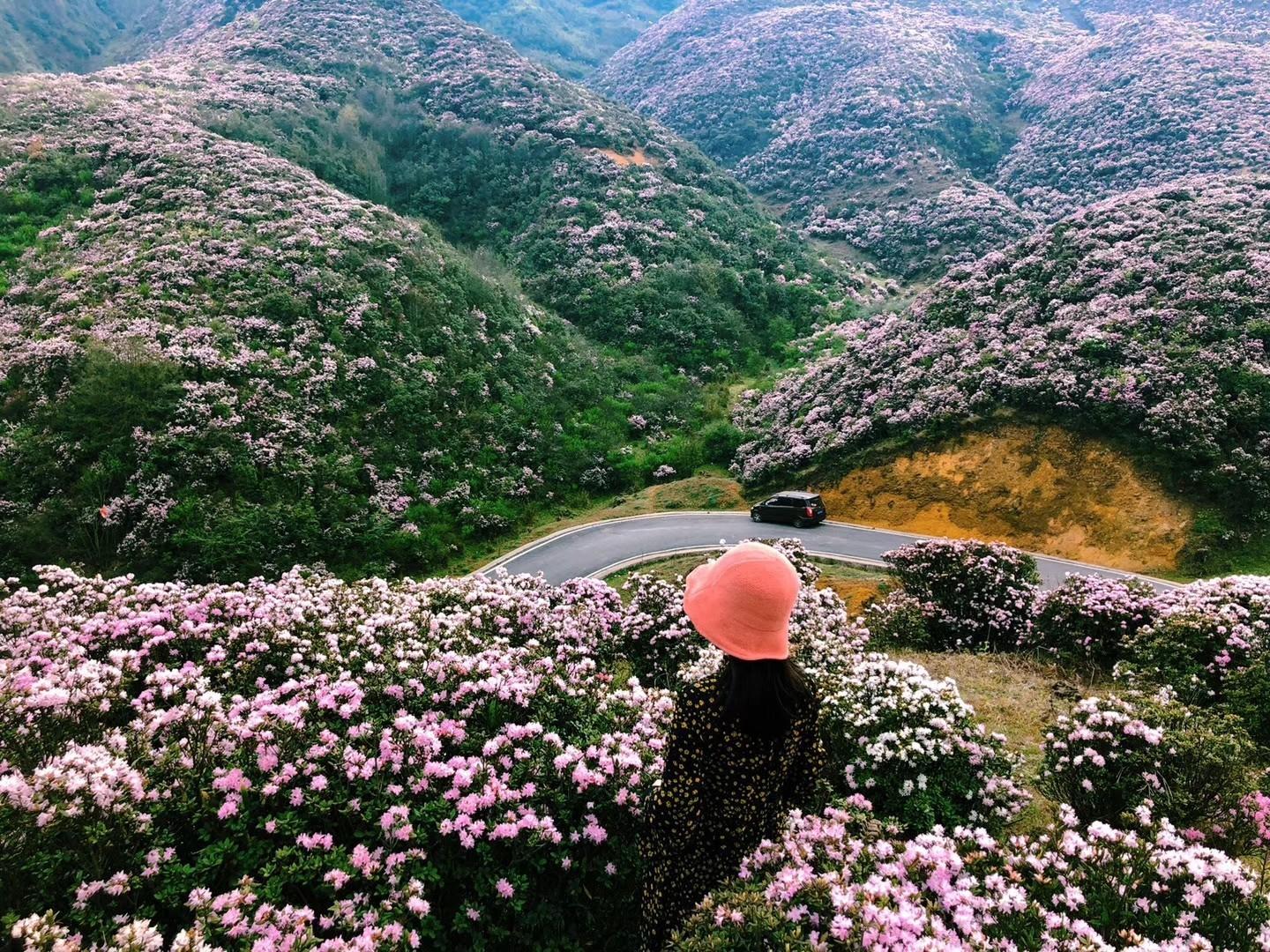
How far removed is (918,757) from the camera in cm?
532

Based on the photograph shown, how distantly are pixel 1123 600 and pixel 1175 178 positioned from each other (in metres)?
45.6

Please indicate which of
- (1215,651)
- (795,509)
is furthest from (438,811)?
(795,509)

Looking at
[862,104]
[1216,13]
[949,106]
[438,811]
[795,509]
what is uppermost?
[1216,13]

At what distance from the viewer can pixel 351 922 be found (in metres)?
3.59

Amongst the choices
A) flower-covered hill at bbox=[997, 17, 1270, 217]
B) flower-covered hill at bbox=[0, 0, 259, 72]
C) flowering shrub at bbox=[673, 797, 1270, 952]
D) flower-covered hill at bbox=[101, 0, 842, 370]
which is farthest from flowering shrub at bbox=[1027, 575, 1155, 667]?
flower-covered hill at bbox=[0, 0, 259, 72]

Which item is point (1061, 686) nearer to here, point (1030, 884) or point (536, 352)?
point (1030, 884)

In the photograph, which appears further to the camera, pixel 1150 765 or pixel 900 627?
pixel 900 627

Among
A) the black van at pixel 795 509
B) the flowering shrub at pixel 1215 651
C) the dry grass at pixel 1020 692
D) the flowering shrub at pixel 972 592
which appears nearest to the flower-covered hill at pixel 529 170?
the black van at pixel 795 509

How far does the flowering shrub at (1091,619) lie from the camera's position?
10.3m

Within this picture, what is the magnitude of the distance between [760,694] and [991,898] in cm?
186

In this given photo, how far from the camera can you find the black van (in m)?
21.2

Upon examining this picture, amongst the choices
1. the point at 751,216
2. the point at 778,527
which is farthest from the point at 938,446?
the point at 751,216

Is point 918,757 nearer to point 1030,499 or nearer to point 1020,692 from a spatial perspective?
point 1020,692

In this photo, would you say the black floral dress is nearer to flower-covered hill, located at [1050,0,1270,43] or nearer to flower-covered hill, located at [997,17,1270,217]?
flower-covered hill, located at [997,17,1270,217]
